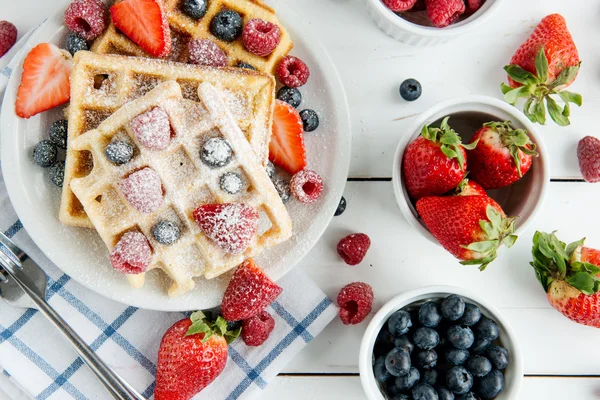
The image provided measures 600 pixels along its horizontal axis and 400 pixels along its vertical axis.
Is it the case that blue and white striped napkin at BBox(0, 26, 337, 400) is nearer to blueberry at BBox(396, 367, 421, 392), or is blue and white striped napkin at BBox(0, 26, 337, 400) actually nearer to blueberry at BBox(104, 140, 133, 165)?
blueberry at BBox(396, 367, 421, 392)

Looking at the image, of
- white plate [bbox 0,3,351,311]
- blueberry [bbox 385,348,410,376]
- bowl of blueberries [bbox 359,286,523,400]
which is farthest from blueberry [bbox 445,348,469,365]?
white plate [bbox 0,3,351,311]

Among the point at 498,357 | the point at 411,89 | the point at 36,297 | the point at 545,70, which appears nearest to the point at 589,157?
the point at 545,70

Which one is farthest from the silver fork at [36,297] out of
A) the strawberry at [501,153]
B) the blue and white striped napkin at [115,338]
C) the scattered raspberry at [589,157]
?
the scattered raspberry at [589,157]

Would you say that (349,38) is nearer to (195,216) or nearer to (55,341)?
(195,216)

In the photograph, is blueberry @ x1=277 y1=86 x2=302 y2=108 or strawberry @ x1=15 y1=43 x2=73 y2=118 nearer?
strawberry @ x1=15 y1=43 x2=73 y2=118

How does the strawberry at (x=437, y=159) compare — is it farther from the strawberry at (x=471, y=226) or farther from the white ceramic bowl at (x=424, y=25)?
A: the white ceramic bowl at (x=424, y=25)

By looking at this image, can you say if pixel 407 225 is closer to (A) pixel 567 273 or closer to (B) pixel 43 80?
(A) pixel 567 273


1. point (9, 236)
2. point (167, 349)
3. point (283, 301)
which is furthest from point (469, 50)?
point (9, 236)
